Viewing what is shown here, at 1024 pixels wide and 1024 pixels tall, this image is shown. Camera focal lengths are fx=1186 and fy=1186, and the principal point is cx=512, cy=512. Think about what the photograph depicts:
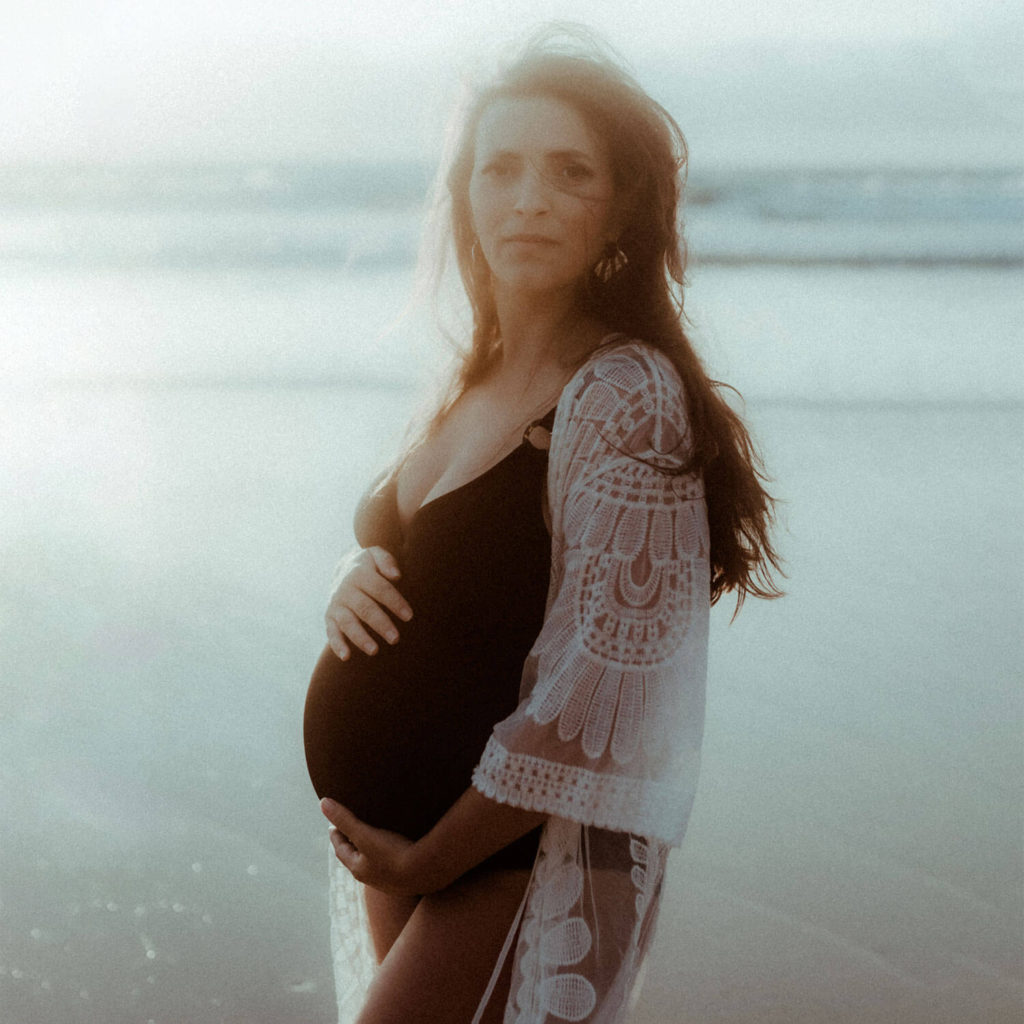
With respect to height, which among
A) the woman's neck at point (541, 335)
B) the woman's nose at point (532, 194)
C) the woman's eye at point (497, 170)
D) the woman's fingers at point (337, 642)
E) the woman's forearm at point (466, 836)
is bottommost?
the woman's forearm at point (466, 836)

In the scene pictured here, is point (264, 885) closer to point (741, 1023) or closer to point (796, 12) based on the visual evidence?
point (741, 1023)

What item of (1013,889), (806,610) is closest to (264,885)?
(1013,889)

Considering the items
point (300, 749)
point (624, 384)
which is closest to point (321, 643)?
point (300, 749)

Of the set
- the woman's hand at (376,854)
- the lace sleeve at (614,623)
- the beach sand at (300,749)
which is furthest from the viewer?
the beach sand at (300,749)

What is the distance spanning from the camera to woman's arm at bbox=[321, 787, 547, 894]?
4.21 ft

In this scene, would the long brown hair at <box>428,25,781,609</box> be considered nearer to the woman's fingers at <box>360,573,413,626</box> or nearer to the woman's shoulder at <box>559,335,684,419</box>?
the woman's shoulder at <box>559,335,684,419</box>

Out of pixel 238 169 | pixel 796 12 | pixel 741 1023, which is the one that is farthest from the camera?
pixel 238 169

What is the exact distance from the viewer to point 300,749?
10.4 ft

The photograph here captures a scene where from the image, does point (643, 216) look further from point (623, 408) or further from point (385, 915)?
point (385, 915)

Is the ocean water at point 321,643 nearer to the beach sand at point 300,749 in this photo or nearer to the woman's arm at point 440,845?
Answer: the beach sand at point 300,749

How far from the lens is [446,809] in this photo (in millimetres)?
1387

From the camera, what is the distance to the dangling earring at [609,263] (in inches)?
59.1

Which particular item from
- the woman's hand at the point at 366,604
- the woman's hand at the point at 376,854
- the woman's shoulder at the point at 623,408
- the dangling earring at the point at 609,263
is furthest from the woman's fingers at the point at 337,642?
the dangling earring at the point at 609,263

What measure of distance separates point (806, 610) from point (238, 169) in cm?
898
